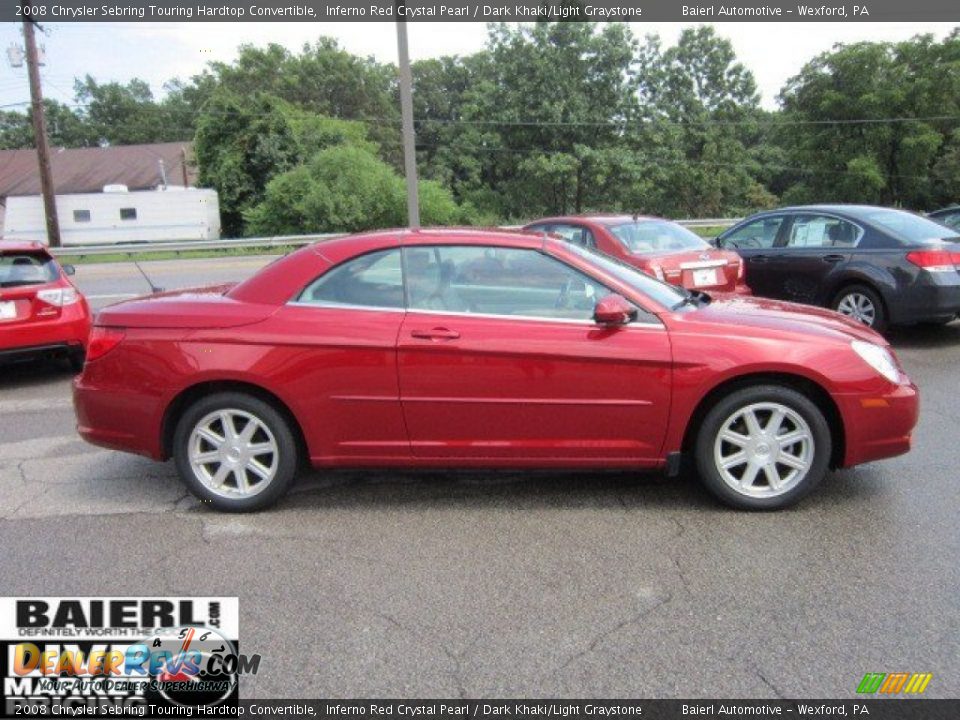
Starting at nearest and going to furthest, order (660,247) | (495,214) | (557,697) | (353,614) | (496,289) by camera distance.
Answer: (557,697), (353,614), (496,289), (660,247), (495,214)

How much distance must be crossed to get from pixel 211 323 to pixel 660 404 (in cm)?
243

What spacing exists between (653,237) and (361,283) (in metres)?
5.23

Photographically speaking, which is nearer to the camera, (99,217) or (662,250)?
(662,250)

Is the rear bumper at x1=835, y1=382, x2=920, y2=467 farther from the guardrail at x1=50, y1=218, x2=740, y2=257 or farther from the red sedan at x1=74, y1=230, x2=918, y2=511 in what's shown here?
the guardrail at x1=50, y1=218, x2=740, y2=257

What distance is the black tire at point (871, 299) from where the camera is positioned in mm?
8203

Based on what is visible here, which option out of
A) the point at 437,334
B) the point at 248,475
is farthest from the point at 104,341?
the point at 437,334

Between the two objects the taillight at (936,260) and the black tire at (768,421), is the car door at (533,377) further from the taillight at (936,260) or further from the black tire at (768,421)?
the taillight at (936,260)

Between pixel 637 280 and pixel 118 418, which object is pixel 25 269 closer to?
pixel 118 418

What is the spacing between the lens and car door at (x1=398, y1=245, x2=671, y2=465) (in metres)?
4.05

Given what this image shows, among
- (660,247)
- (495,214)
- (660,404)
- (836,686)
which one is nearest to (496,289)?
(660,404)

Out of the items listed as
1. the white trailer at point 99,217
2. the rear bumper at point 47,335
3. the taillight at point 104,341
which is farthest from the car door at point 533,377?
the white trailer at point 99,217

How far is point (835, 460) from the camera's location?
4207mm

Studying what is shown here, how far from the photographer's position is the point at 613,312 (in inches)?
158

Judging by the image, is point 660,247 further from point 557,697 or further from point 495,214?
point 495,214
